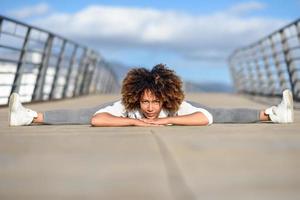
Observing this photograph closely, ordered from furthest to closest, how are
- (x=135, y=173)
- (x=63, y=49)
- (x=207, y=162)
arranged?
(x=63, y=49), (x=207, y=162), (x=135, y=173)

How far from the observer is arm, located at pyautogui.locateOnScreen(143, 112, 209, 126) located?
4.86 metres

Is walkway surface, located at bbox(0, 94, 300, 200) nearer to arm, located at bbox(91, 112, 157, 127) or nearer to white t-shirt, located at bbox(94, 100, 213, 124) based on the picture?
arm, located at bbox(91, 112, 157, 127)

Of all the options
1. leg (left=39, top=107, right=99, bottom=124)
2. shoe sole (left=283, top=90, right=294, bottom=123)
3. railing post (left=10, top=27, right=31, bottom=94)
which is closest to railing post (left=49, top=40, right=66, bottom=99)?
railing post (left=10, top=27, right=31, bottom=94)

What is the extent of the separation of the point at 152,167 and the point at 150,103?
219 cm

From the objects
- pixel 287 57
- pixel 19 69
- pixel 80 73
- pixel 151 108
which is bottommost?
pixel 151 108

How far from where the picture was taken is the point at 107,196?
2230 mm

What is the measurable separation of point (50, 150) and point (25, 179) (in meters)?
0.74

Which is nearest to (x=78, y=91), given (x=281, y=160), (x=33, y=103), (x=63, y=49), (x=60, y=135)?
(x=63, y=49)

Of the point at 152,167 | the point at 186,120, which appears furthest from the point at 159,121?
the point at 152,167

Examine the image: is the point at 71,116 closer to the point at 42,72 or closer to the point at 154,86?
the point at 154,86

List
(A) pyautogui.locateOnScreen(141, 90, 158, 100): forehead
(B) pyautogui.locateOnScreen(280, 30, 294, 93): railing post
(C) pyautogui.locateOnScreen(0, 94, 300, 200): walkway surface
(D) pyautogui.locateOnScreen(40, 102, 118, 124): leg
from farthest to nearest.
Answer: (B) pyautogui.locateOnScreen(280, 30, 294, 93): railing post → (D) pyautogui.locateOnScreen(40, 102, 118, 124): leg → (A) pyautogui.locateOnScreen(141, 90, 158, 100): forehead → (C) pyautogui.locateOnScreen(0, 94, 300, 200): walkway surface

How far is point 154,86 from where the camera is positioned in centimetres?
492

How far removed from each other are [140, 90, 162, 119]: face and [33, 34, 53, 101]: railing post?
270 inches

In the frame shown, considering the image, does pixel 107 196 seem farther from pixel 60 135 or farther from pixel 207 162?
pixel 60 135
